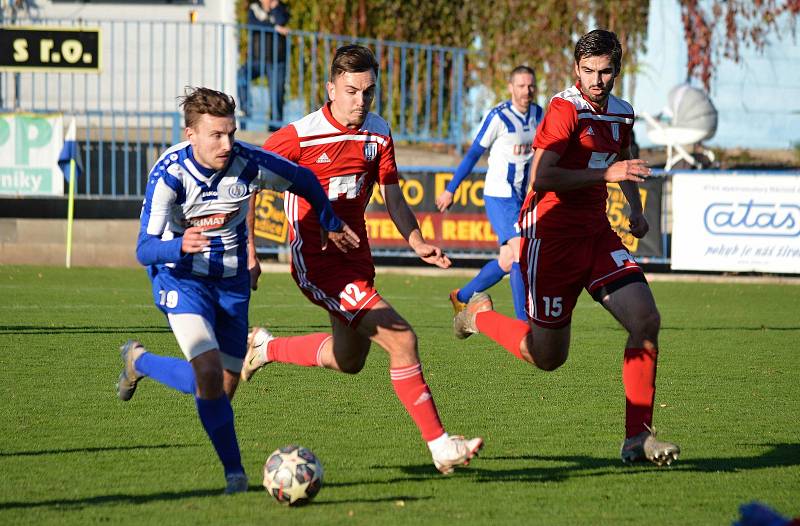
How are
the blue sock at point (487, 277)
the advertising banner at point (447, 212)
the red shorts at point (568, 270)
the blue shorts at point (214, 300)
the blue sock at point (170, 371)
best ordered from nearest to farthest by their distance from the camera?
the blue shorts at point (214, 300) → the blue sock at point (170, 371) → the red shorts at point (568, 270) → the blue sock at point (487, 277) → the advertising banner at point (447, 212)

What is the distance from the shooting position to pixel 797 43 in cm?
2420

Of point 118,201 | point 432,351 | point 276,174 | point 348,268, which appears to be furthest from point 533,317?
point 118,201

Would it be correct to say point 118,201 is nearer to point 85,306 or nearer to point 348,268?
point 85,306

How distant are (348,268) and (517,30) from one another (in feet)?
65.6

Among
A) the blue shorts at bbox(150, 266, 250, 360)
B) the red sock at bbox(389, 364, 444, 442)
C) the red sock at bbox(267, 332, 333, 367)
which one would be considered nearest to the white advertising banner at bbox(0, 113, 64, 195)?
the red sock at bbox(267, 332, 333, 367)

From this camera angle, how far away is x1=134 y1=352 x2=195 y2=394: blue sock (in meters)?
5.62

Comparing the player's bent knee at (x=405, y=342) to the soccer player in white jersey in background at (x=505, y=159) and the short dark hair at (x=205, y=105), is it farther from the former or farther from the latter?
the soccer player in white jersey in background at (x=505, y=159)

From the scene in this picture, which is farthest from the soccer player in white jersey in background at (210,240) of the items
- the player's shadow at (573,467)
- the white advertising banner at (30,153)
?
the white advertising banner at (30,153)

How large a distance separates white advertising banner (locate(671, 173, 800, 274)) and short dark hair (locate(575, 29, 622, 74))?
9938mm

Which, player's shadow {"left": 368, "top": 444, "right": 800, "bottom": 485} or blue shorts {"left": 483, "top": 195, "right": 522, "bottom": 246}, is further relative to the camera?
blue shorts {"left": 483, "top": 195, "right": 522, "bottom": 246}

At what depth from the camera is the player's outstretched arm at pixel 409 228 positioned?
5832 millimetres

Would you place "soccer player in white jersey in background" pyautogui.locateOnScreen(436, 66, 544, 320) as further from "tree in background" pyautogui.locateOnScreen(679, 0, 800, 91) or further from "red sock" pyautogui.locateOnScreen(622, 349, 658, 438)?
"tree in background" pyautogui.locateOnScreen(679, 0, 800, 91)

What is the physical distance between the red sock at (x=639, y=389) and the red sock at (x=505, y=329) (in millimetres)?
886

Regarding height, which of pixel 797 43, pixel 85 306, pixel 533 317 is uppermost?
pixel 797 43
